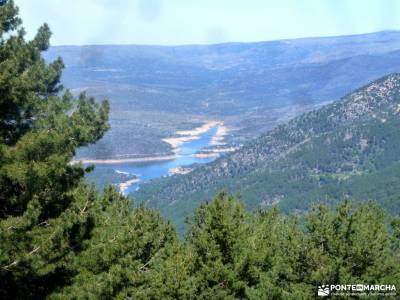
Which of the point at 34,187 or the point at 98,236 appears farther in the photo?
the point at 98,236

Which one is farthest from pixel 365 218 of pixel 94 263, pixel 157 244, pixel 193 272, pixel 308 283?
pixel 94 263

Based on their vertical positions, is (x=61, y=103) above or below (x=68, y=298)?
above

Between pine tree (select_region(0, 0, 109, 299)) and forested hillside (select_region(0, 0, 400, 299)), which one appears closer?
pine tree (select_region(0, 0, 109, 299))

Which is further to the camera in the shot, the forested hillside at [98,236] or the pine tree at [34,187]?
the forested hillside at [98,236]

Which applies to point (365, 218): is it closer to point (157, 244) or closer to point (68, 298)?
point (157, 244)

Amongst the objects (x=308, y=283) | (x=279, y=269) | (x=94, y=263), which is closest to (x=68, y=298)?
(x=94, y=263)

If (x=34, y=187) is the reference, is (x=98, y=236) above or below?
below

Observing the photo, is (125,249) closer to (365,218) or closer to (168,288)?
(168,288)

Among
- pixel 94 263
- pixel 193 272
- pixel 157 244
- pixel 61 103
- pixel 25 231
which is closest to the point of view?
pixel 25 231

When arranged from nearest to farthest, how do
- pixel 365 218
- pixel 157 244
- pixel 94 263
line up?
1. pixel 94 263
2. pixel 365 218
3. pixel 157 244

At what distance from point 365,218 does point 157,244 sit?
1097 centimetres

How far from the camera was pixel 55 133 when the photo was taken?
17266mm

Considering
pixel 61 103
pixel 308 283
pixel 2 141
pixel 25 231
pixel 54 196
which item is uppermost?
pixel 61 103

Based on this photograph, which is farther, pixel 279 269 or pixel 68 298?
pixel 279 269
